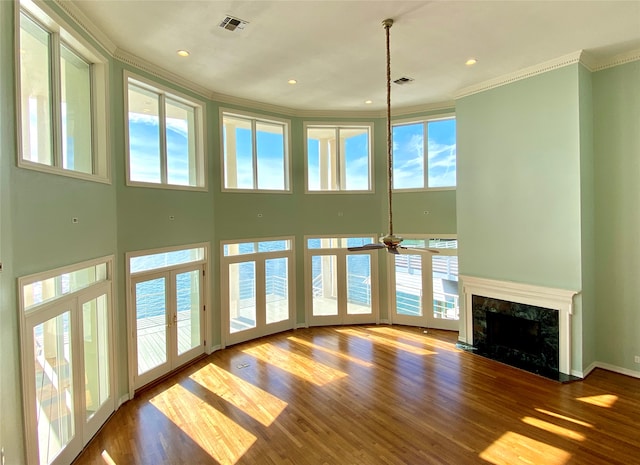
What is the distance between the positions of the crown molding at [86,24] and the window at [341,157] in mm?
4171

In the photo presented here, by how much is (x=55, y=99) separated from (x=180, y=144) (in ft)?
7.65

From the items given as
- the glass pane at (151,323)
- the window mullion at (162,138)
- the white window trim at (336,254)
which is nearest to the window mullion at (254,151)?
the white window trim at (336,254)

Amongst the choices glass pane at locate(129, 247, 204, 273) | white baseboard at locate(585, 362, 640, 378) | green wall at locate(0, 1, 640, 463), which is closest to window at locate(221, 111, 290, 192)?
green wall at locate(0, 1, 640, 463)

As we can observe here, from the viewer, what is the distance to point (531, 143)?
5270mm

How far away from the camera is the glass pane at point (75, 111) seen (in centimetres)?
372

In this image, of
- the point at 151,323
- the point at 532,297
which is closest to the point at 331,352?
the point at 151,323

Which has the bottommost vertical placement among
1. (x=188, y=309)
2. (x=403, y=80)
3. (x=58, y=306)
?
(x=188, y=309)

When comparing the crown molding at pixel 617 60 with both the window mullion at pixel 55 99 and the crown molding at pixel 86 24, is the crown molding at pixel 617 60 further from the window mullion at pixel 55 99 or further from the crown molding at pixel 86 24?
the window mullion at pixel 55 99

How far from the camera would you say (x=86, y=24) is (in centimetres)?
377

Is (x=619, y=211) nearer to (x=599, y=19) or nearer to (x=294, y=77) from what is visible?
(x=599, y=19)

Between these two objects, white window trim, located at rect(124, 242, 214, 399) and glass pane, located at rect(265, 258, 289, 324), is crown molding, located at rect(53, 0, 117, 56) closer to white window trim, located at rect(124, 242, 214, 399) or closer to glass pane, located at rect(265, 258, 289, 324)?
white window trim, located at rect(124, 242, 214, 399)

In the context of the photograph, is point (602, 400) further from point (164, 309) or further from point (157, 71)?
point (157, 71)

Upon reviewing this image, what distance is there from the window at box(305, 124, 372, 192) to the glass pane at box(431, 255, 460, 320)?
2326 millimetres

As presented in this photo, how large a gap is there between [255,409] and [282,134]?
17.8ft
